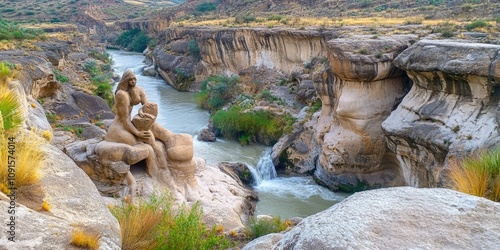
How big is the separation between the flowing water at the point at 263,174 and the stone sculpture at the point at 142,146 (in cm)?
328

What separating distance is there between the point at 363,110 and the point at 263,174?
15.1 feet

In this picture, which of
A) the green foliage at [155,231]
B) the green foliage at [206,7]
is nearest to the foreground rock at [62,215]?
the green foliage at [155,231]

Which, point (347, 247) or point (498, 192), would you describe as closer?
point (347, 247)

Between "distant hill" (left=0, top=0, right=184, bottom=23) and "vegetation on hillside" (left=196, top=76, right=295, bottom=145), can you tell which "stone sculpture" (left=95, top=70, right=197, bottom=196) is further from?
"distant hill" (left=0, top=0, right=184, bottom=23)

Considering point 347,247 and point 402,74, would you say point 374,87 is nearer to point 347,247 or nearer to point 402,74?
point 402,74

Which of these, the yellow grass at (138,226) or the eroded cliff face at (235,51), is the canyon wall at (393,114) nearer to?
the eroded cliff face at (235,51)

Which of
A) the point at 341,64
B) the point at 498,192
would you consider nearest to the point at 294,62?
the point at 341,64

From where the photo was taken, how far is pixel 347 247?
3312 millimetres

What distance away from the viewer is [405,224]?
3.59 metres

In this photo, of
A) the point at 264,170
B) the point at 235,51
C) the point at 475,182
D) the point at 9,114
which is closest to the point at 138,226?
the point at 9,114

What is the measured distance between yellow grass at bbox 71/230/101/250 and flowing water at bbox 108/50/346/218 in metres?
10.0

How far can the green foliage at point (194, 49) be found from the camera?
120ft

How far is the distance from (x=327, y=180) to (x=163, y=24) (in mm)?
43479

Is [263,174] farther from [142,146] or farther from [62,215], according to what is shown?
[62,215]
